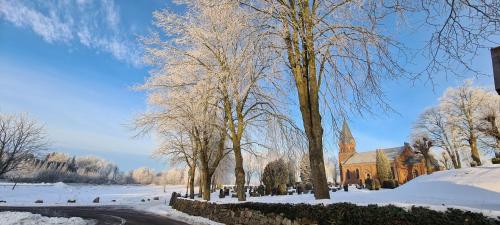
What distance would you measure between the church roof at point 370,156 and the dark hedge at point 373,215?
2889 inches

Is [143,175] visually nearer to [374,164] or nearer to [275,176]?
[374,164]

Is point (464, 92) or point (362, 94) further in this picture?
point (464, 92)

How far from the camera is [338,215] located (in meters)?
7.42

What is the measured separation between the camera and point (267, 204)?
36.8 ft

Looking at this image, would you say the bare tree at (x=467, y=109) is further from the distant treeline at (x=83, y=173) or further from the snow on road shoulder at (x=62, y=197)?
the distant treeline at (x=83, y=173)

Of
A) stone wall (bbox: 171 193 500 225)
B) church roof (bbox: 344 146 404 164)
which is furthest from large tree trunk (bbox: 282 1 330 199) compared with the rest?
church roof (bbox: 344 146 404 164)

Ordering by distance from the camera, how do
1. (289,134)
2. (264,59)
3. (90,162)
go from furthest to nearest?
(90,162) → (289,134) → (264,59)

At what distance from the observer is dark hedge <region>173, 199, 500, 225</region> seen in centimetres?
503

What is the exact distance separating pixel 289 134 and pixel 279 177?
27080mm

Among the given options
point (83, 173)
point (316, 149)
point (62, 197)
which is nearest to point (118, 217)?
point (316, 149)

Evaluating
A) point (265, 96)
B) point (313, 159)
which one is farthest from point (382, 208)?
point (265, 96)

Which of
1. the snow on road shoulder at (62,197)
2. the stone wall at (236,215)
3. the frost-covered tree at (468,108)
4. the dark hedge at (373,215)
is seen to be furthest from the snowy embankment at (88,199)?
the frost-covered tree at (468,108)

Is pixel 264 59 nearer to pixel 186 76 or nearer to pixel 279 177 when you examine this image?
pixel 186 76

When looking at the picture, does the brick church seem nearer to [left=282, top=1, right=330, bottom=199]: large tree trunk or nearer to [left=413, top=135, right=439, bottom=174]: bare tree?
[left=413, top=135, right=439, bottom=174]: bare tree
